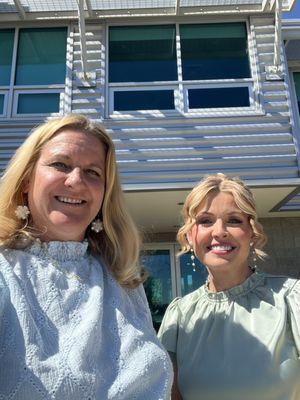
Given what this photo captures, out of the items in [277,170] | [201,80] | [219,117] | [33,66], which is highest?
[33,66]

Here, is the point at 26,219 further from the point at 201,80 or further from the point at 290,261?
the point at 290,261

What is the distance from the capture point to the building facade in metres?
6.21

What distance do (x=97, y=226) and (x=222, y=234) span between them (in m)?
0.63

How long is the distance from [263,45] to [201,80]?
1.21m

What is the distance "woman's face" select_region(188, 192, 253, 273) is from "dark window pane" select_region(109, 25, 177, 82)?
507 centimetres

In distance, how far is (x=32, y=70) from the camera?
270 inches

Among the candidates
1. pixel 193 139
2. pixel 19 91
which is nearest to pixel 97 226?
pixel 193 139

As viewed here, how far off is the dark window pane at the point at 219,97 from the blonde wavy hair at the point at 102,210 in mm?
5167

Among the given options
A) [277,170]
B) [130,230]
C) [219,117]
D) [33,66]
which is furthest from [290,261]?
[130,230]

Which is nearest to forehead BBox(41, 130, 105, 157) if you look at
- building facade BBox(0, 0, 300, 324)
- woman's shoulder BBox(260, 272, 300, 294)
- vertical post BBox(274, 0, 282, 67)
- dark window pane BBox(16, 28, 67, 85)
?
woman's shoulder BBox(260, 272, 300, 294)

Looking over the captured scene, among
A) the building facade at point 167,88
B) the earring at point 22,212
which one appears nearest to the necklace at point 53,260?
the earring at point 22,212

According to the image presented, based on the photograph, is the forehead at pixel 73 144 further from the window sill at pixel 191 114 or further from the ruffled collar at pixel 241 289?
the window sill at pixel 191 114

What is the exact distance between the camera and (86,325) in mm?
1253

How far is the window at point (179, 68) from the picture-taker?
6.58m
